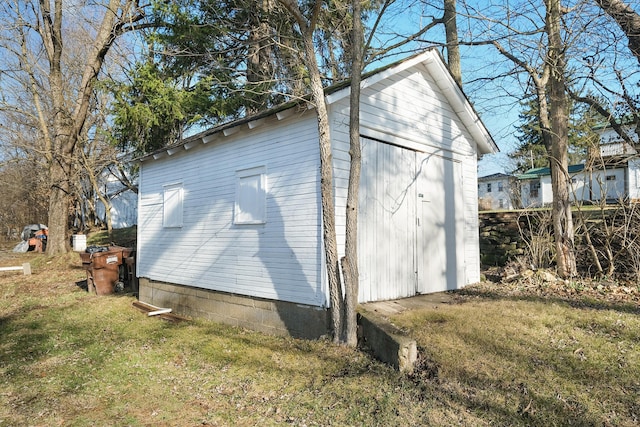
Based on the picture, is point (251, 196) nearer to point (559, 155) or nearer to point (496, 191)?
point (559, 155)

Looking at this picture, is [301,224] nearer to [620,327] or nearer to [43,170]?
[620,327]

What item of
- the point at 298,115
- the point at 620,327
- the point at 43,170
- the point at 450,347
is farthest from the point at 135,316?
the point at 43,170

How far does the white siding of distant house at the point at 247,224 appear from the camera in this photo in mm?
6238

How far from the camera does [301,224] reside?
6.32m

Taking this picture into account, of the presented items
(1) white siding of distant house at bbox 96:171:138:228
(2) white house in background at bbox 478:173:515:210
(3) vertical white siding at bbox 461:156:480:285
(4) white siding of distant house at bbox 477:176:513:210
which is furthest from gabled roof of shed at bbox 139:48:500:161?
(2) white house in background at bbox 478:173:515:210

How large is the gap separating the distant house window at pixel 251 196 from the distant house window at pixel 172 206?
7.50ft

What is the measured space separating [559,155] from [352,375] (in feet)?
21.9

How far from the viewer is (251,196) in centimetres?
727

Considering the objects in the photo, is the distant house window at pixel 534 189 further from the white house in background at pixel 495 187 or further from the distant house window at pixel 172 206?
the distant house window at pixel 172 206

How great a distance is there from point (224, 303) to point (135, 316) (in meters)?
2.37

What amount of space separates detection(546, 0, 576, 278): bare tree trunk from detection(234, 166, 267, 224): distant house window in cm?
591

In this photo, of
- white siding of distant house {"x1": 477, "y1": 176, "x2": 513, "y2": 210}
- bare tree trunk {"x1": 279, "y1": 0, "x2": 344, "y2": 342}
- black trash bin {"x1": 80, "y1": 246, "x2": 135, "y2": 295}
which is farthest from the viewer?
white siding of distant house {"x1": 477, "y1": 176, "x2": 513, "y2": 210}

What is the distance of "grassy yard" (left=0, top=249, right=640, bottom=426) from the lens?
378 cm

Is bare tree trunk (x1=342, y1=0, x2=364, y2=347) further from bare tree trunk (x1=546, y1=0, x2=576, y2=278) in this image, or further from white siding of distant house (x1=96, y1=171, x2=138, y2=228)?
white siding of distant house (x1=96, y1=171, x2=138, y2=228)
